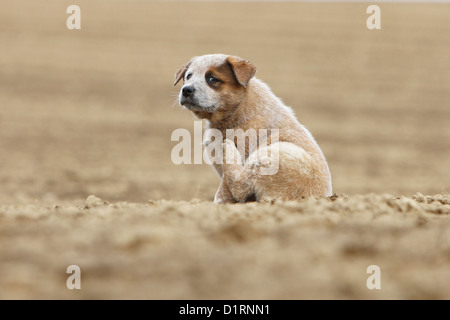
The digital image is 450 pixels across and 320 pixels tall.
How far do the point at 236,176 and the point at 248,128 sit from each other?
68 centimetres

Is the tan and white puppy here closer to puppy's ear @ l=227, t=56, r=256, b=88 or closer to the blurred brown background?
puppy's ear @ l=227, t=56, r=256, b=88

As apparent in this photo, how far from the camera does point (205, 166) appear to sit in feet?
62.1

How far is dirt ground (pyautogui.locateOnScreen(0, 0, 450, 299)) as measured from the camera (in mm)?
3900

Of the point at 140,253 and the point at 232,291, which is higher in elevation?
the point at 140,253

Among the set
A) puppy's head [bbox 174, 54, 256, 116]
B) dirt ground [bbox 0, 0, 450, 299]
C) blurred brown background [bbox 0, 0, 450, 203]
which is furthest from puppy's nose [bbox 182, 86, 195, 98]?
blurred brown background [bbox 0, 0, 450, 203]

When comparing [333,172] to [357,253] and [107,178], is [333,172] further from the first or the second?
[357,253]

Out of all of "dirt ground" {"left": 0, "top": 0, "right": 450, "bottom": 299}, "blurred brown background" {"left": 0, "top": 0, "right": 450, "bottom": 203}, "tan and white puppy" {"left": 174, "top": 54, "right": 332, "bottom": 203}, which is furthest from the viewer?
"blurred brown background" {"left": 0, "top": 0, "right": 450, "bottom": 203}

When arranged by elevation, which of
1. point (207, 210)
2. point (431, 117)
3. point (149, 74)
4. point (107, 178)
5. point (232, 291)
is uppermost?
point (149, 74)

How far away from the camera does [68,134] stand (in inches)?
781

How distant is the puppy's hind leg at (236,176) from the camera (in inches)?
260

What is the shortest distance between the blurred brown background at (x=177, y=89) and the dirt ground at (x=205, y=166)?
0.12 meters

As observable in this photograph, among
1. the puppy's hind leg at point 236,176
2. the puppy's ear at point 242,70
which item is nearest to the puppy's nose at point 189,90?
the puppy's ear at point 242,70

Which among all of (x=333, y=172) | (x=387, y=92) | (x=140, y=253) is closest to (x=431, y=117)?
(x=387, y=92)

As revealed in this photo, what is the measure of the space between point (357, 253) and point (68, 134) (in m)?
16.6
